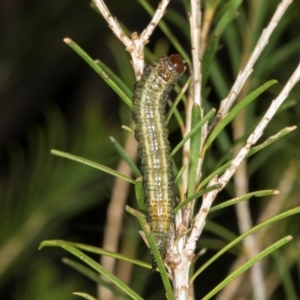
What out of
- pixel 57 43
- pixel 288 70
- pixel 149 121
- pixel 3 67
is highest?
pixel 57 43

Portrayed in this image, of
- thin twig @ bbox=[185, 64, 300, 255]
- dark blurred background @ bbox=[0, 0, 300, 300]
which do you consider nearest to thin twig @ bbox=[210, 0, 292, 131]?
thin twig @ bbox=[185, 64, 300, 255]

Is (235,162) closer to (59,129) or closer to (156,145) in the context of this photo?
(156,145)

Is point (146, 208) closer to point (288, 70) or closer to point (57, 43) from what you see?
point (288, 70)

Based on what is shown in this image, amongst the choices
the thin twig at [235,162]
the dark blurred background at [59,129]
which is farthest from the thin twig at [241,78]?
the dark blurred background at [59,129]

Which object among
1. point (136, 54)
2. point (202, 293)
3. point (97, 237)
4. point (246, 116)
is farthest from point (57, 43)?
point (136, 54)

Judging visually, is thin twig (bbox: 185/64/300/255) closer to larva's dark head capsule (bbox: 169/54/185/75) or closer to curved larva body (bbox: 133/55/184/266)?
curved larva body (bbox: 133/55/184/266)
